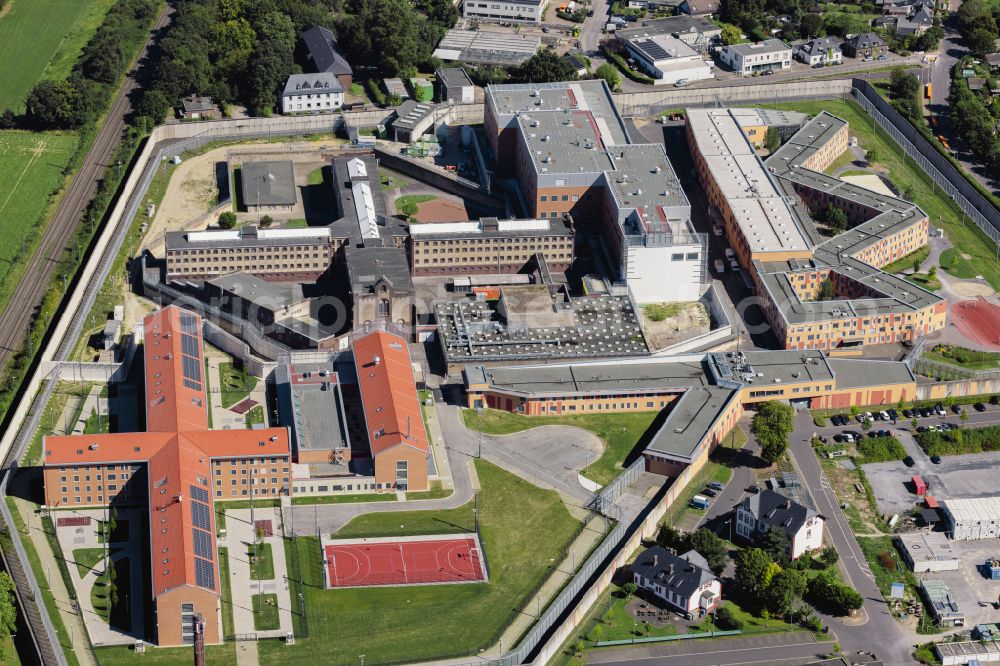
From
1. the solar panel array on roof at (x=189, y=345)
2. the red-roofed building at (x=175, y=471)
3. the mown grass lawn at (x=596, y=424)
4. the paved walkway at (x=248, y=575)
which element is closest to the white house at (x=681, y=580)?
the mown grass lawn at (x=596, y=424)

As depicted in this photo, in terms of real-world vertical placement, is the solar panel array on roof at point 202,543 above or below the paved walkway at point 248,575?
above

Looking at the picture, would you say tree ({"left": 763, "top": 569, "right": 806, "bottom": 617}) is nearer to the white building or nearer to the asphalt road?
the asphalt road

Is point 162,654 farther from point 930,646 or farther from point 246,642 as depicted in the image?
point 930,646

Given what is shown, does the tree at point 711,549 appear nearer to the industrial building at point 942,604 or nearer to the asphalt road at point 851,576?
the asphalt road at point 851,576

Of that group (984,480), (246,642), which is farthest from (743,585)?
(246,642)

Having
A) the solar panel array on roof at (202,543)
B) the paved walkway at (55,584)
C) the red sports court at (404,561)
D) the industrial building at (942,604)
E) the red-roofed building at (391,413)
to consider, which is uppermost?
the industrial building at (942,604)

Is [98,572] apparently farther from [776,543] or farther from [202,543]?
[776,543]

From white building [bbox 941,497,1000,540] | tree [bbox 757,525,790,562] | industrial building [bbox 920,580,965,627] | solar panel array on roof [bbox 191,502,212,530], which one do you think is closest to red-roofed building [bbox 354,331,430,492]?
solar panel array on roof [bbox 191,502,212,530]
